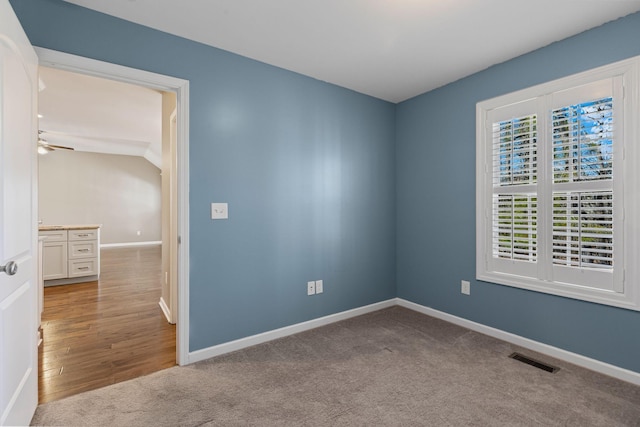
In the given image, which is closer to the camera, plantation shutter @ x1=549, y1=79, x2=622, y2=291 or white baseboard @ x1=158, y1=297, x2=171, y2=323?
plantation shutter @ x1=549, y1=79, x2=622, y2=291

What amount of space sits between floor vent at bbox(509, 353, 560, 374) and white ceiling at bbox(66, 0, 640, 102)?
2.41 m

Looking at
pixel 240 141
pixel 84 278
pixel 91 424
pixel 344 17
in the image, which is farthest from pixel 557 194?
pixel 84 278

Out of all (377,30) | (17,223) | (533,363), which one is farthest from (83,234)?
(533,363)

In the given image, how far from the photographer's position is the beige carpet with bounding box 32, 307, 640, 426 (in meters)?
1.75

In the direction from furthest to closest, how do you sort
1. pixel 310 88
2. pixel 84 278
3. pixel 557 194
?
pixel 84 278 < pixel 310 88 < pixel 557 194

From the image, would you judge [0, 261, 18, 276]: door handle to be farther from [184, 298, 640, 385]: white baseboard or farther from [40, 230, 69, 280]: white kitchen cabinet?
[40, 230, 69, 280]: white kitchen cabinet

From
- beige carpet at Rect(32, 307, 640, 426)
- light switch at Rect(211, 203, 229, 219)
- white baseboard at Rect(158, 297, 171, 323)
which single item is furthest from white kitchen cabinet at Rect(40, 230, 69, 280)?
light switch at Rect(211, 203, 229, 219)

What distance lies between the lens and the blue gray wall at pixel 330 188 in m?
2.20

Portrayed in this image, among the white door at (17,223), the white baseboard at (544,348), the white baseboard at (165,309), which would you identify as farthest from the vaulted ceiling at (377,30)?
the white baseboard at (165,309)

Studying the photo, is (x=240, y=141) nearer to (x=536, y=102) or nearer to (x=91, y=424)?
(x=91, y=424)

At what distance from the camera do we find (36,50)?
1.85 metres

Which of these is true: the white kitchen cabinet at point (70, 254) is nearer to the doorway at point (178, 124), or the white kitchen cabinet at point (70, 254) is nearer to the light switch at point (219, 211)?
the doorway at point (178, 124)

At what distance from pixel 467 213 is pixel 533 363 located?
1322 millimetres

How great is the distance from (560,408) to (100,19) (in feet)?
12.1
